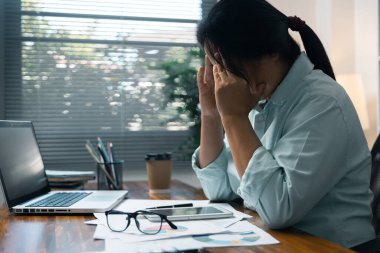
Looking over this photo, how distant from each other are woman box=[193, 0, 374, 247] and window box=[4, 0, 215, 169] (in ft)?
4.37

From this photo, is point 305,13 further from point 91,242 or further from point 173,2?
point 91,242

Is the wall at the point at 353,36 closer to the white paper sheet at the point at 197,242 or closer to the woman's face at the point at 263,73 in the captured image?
the woman's face at the point at 263,73

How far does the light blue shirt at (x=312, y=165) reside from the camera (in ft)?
2.92

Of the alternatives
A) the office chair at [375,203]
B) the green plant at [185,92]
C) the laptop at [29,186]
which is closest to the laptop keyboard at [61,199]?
the laptop at [29,186]

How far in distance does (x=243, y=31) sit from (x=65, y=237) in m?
0.55

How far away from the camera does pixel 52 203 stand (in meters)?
1.18

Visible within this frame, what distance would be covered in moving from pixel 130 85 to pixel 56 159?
54 cm

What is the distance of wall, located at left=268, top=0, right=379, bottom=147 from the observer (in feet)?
8.38

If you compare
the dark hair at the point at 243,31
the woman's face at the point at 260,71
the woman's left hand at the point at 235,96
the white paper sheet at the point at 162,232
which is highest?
the dark hair at the point at 243,31

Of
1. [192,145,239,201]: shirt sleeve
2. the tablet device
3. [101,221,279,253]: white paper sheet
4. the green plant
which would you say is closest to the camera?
[101,221,279,253]: white paper sheet

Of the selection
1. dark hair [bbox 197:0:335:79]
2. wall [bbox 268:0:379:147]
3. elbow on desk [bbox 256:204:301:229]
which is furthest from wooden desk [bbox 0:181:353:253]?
wall [bbox 268:0:379:147]

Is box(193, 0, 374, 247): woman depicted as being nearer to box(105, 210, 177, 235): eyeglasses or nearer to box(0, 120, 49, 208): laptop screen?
box(105, 210, 177, 235): eyeglasses

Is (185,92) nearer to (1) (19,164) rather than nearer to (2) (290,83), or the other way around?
(1) (19,164)

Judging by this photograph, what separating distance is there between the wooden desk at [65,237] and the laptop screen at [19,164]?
2.8 inches
